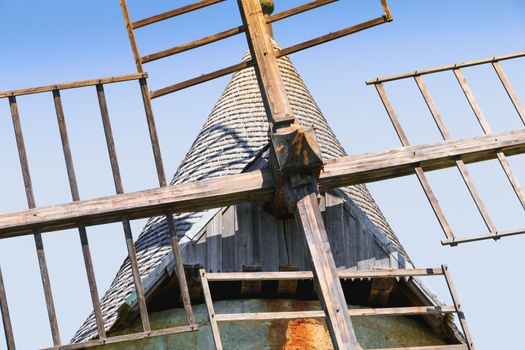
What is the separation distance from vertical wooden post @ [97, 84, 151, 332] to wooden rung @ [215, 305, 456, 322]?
658 millimetres

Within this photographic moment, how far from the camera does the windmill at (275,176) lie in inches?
375

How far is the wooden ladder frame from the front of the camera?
30.6ft

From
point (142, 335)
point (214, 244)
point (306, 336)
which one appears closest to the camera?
point (142, 335)

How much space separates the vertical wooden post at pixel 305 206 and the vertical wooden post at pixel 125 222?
3.84ft

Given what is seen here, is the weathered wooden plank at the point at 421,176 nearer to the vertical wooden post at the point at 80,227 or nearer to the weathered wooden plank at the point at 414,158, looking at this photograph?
the weathered wooden plank at the point at 414,158

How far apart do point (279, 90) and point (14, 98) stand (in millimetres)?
1961

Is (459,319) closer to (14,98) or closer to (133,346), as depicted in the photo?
(133,346)

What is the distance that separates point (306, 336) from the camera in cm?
992

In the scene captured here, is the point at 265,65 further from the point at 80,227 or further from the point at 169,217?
the point at 80,227

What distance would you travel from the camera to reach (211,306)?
9.33m

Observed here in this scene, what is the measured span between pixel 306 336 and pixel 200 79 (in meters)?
2.16

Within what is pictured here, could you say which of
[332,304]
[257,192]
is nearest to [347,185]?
[257,192]

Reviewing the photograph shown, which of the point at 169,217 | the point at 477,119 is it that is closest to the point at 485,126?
the point at 477,119

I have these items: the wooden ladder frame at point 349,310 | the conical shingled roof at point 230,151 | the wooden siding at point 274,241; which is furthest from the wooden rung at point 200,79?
the wooden ladder frame at point 349,310
